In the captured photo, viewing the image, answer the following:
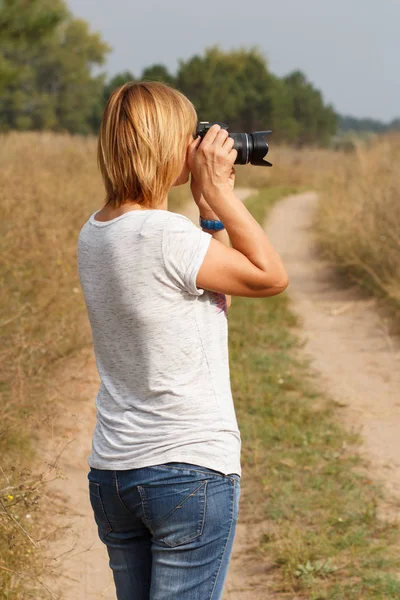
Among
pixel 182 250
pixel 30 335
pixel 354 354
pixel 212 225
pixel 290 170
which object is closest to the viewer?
pixel 182 250

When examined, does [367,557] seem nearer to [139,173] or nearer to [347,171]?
[139,173]

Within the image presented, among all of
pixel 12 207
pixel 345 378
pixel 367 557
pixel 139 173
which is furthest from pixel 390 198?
pixel 139 173

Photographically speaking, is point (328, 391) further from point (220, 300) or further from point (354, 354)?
point (220, 300)

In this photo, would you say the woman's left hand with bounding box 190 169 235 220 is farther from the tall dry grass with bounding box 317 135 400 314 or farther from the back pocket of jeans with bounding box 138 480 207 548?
the tall dry grass with bounding box 317 135 400 314

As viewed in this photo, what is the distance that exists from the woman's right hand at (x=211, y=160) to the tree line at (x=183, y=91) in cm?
3239

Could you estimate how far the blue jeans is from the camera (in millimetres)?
1647

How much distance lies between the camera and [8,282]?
18.4 feet

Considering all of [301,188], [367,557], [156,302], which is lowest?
[301,188]

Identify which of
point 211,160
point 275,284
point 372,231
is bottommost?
point 372,231

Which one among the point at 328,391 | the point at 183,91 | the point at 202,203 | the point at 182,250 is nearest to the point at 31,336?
the point at 328,391

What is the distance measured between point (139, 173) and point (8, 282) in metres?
4.11

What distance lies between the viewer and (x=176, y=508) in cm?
165

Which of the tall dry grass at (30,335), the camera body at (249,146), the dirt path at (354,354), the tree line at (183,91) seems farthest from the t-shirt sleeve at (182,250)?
the tree line at (183,91)

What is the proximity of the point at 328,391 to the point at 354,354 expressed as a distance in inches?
46.5
